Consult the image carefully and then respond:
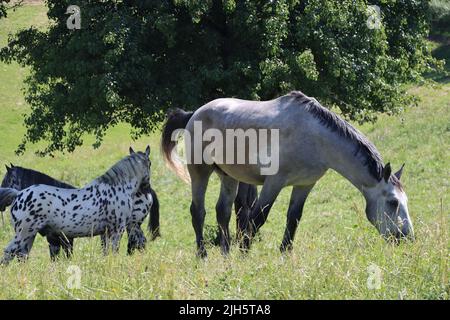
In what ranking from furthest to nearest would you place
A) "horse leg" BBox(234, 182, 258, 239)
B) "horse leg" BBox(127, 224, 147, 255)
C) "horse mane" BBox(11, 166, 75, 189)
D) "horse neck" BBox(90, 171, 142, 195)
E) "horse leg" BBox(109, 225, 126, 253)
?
"horse leg" BBox(234, 182, 258, 239) < "horse mane" BBox(11, 166, 75, 189) < "horse leg" BBox(127, 224, 147, 255) < "horse neck" BBox(90, 171, 142, 195) < "horse leg" BBox(109, 225, 126, 253)

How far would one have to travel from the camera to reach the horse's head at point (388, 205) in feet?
28.3

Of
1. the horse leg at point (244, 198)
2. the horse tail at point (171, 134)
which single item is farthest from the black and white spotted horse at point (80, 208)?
the horse leg at point (244, 198)

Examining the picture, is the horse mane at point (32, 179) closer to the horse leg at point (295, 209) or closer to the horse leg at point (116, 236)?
the horse leg at point (116, 236)

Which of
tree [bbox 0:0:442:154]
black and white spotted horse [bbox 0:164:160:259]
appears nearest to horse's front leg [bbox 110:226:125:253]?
black and white spotted horse [bbox 0:164:160:259]

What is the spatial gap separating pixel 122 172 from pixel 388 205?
3.86m

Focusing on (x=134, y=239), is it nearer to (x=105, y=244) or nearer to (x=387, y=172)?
(x=105, y=244)

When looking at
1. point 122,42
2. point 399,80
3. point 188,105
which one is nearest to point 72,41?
point 122,42

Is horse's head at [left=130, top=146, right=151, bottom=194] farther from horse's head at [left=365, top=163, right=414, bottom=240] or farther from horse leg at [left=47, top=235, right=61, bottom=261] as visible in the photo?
horse's head at [left=365, top=163, right=414, bottom=240]

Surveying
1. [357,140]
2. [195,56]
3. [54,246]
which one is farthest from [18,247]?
[195,56]

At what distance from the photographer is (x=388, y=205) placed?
8750mm

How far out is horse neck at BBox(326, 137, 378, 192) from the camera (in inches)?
343

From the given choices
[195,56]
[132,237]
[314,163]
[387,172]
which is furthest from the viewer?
[195,56]

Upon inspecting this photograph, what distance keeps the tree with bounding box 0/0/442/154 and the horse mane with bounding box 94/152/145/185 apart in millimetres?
2076
